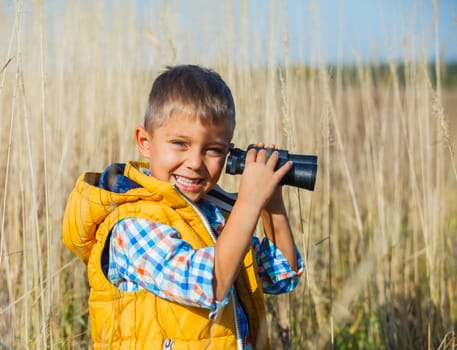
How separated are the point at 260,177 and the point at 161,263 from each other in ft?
0.84

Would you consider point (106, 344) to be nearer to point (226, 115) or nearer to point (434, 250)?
point (226, 115)

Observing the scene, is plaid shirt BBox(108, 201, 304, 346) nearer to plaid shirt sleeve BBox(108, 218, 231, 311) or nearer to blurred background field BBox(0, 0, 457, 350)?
plaid shirt sleeve BBox(108, 218, 231, 311)

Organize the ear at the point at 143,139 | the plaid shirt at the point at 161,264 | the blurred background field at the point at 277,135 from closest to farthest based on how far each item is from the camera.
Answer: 1. the plaid shirt at the point at 161,264
2. the ear at the point at 143,139
3. the blurred background field at the point at 277,135

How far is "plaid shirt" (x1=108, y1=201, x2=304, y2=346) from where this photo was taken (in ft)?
3.94

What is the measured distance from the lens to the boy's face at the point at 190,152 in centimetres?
134

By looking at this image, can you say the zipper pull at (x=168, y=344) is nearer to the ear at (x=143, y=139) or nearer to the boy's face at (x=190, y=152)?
the boy's face at (x=190, y=152)

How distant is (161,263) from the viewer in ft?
4.04

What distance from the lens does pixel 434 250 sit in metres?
2.27

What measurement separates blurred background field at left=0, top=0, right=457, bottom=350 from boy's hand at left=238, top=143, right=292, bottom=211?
38cm

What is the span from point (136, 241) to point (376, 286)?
3.95ft

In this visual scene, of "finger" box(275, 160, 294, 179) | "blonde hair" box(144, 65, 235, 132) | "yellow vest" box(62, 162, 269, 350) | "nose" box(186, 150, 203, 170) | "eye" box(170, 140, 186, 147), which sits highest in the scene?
"blonde hair" box(144, 65, 235, 132)

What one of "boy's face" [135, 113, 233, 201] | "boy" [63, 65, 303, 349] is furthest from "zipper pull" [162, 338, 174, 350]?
"boy's face" [135, 113, 233, 201]

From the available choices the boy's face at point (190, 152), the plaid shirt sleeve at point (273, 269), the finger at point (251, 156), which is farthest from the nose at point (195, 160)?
the plaid shirt sleeve at point (273, 269)

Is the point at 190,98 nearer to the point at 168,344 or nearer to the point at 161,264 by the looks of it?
the point at 161,264
